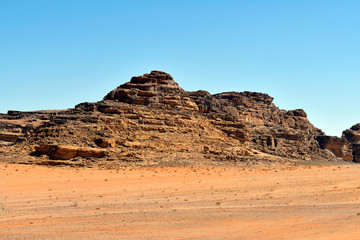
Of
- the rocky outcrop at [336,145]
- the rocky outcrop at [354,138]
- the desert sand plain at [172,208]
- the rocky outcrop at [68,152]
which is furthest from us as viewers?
the rocky outcrop at [354,138]

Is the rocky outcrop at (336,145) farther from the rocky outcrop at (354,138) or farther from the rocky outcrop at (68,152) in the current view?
the rocky outcrop at (68,152)

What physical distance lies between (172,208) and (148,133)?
2726 cm

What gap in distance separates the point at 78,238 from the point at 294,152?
56.0 metres

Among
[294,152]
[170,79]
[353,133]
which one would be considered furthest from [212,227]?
[353,133]

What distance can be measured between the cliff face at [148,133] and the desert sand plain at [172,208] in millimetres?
7411

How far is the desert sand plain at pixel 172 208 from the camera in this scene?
1225 centimetres

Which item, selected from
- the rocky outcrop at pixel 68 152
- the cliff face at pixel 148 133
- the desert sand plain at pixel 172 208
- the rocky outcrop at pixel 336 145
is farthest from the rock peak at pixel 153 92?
the rocky outcrop at pixel 336 145

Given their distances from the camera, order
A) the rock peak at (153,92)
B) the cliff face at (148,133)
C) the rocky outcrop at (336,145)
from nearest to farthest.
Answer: the cliff face at (148,133) → the rock peak at (153,92) → the rocky outcrop at (336,145)

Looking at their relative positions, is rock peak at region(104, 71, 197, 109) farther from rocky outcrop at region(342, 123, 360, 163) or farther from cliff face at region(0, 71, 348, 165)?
rocky outcrop at region(342, 123, 360, 163)

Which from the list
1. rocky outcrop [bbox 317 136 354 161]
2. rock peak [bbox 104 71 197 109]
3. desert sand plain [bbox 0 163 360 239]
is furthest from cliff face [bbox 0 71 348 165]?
rocky outcrop [bbox 317 136 354 161]

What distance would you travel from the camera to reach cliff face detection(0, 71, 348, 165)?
129ft

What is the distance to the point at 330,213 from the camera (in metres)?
14.6

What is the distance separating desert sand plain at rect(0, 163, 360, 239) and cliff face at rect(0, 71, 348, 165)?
741 cm

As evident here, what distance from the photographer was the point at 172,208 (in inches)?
671
